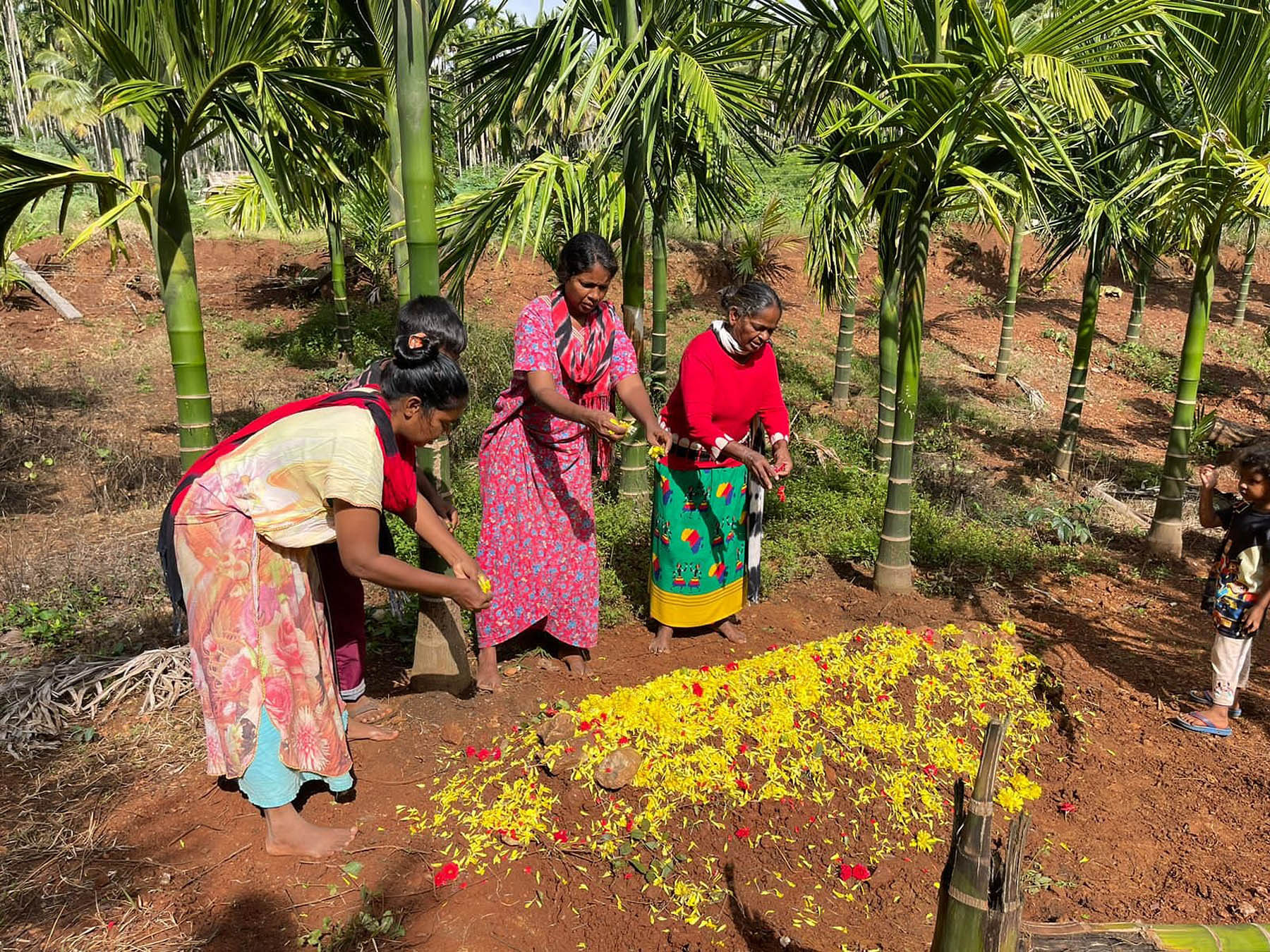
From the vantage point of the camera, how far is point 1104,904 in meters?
2.81

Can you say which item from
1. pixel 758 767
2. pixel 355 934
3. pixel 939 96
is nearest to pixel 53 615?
pixel 355 934

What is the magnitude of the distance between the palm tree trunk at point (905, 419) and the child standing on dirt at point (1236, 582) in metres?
1.40

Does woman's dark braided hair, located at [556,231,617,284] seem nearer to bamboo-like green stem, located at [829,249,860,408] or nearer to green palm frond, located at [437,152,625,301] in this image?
green palm frond, located at [437,152,625,301]

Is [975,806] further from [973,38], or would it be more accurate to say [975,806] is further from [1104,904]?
[973,38]

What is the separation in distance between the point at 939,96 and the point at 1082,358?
5219 millimetres

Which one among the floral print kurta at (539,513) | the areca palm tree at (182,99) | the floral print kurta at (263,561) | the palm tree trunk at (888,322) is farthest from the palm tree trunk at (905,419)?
the floral print kurta at (263,561)

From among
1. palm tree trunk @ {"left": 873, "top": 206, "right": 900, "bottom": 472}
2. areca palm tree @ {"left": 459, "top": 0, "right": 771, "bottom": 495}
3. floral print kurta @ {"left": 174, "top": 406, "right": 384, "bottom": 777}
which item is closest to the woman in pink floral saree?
floral print kurta @ {"left": 174, "top": 406, "right": 384, "bottom": 777}

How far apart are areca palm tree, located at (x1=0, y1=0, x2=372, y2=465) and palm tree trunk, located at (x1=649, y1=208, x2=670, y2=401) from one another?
313 centimetres

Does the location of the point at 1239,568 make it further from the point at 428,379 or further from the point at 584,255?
the point at 428,379

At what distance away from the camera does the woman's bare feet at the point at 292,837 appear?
8.59 ft

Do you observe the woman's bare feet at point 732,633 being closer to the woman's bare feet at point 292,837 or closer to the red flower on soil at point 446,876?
the red flower on soil at point 446,876

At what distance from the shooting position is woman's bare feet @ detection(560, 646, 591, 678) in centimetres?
385

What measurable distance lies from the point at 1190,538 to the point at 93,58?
757 cm

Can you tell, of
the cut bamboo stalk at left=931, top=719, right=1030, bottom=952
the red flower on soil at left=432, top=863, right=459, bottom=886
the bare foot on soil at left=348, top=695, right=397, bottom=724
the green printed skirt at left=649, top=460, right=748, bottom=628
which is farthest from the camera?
the green printed skirt at left=649, top=460, right=748, bottom=628
